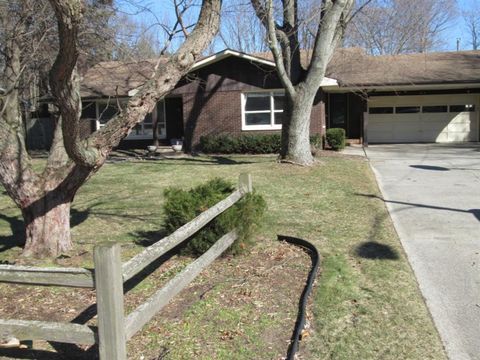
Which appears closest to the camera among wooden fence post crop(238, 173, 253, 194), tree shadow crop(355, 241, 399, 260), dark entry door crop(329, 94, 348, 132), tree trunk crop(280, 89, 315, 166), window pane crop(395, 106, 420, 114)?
tree shadow crop(355, 241, 399, 260)

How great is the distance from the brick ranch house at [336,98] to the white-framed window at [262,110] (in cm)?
4

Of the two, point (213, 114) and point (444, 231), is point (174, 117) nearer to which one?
point (213, 114)

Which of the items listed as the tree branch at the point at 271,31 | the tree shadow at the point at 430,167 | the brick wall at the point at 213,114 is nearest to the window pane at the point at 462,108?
the brick wall at the point at 213,114

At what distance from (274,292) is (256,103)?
683 inches

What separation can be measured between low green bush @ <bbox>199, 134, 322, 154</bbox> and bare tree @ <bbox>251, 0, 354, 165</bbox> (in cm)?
430

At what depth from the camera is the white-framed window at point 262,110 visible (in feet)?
72.4

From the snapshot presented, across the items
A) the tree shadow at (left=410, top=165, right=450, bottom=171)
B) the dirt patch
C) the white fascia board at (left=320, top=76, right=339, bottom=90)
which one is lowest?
the dirt patch

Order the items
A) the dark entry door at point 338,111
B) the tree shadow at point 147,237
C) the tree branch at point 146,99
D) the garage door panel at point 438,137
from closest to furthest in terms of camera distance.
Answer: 1. the tree branch at point 146,99
2. the tree shadow at point 147,237
3. the garage door panel at point 438,137
4. the dark entry door at point 338,111

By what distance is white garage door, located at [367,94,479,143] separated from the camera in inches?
957

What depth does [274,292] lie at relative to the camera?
5.50 meters

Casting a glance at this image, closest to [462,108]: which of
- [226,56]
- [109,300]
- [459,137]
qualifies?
[459,137]

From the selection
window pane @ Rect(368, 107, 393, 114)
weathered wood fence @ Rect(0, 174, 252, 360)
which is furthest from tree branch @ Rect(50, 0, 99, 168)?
window pane @ Rect(368, 107, 393, 114)

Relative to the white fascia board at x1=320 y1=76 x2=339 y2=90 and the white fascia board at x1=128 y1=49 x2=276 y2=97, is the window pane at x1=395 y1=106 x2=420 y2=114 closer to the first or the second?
the white fascia board at x1=320 y1=76 x2=339 y2=90

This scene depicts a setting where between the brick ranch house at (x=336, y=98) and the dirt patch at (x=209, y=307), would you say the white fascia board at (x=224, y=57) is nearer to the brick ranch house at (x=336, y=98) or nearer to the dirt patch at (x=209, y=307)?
the brick ranch house at (x=336, y=98)
